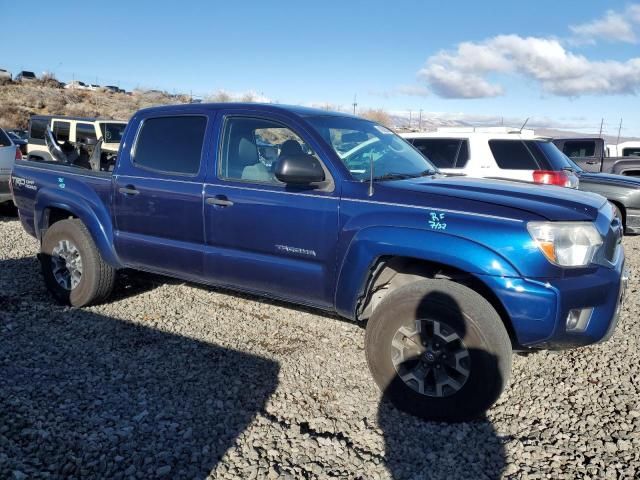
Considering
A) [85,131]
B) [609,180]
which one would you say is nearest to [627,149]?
[609,180]

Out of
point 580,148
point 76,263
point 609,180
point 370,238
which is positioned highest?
point 580,148

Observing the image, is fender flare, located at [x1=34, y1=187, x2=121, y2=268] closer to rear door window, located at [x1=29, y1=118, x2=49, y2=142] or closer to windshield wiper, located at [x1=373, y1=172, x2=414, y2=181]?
windshield wiper, located at [x1=373, y1=172, x2=414, y2=181]

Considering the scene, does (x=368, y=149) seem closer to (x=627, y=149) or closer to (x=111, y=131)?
(x=111, y=131)

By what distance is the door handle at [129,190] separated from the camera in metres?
4.37

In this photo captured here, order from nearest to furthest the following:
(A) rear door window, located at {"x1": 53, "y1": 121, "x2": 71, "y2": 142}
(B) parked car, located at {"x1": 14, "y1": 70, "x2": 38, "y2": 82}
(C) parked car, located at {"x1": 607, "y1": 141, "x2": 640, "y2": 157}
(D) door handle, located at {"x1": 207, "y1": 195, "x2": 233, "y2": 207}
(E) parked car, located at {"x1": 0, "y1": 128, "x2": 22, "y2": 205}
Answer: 1. (D) door handle, located at {"x1": 207, "y1": 195, "x2": 233, "y2": 207}
2. (E) parked car, located at {"x1": 0, "y1": 128, "x2": 22, "y2": 205}
3. (A) rear door window, located at {"x1": 53, "y1": 121, "x2": 71, "y2": 142}
4. (C) parked car, located at {"x1": 607, "y1": 141, "x2": 640, "y2": 157}
5. (B) parked car, located at {"x1": 14, "y1": 70, "x2": 38, "y2": 82}

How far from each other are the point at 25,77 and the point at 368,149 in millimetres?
61484

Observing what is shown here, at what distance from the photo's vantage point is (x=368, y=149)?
401 cm

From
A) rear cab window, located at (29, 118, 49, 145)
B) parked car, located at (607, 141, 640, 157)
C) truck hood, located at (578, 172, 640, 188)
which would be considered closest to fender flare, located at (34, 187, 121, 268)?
truck hood, located at (578, 172, 640, 188)

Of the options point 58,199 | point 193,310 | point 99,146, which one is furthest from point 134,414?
point 99,146

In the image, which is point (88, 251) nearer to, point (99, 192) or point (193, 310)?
point (99, 192)

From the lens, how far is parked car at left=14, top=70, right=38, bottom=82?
5248cm

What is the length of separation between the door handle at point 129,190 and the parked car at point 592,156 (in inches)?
430

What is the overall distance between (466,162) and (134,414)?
6483mm

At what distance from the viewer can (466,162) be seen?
830cm
